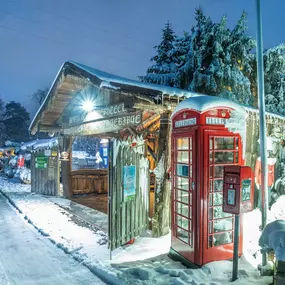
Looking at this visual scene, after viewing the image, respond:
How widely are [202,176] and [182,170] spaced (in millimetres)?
806

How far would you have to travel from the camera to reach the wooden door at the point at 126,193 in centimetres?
595

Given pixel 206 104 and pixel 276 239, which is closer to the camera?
pixel 276 239

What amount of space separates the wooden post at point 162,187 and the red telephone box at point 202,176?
106cm

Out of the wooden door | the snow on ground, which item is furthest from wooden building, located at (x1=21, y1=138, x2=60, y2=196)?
the wooden door

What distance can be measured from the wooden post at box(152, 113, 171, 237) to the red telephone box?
3.46ft

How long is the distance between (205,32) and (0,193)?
55.2 ft

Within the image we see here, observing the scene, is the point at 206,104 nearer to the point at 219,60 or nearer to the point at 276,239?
the point at 276,239

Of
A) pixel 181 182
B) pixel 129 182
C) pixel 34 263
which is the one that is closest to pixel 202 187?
pixel 181 182

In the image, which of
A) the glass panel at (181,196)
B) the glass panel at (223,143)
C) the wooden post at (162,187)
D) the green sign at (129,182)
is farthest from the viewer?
the wooden post at (162,187)

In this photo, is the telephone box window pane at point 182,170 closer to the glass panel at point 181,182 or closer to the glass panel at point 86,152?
the glass panel at point 181,182

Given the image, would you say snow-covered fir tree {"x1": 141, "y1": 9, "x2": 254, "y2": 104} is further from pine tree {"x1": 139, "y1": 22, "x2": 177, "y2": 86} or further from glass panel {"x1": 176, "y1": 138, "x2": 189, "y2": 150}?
glass panel {"x1": 176, "y1": 138, "x2": 189, "y2": 150}

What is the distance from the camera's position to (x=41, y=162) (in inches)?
615

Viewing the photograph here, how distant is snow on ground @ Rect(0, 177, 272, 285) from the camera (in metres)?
4.65

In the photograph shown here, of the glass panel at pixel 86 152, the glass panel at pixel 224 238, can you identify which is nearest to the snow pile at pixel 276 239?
the glass panel at pixel 224 238
